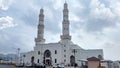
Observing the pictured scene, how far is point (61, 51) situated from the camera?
84.2 m

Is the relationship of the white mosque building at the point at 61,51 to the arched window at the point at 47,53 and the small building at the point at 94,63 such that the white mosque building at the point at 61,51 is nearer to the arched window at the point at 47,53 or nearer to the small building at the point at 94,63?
the arched window at the point at 47,53

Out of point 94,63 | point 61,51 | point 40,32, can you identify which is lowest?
point 94,63

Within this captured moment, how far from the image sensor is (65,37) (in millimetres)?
87062

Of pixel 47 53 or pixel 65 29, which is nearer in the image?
pixel 65 29

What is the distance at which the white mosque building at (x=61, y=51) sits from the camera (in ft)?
276

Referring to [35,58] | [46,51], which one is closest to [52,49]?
[46,51]

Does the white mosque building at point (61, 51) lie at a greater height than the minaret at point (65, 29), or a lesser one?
lesser

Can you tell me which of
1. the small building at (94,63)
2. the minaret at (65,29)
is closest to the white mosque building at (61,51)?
the minaret at (65,29)

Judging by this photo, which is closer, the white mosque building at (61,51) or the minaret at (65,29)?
the white mosque building at (61,51)

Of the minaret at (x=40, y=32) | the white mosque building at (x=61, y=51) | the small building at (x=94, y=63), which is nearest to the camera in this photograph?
the small building at (x=94, y=63)

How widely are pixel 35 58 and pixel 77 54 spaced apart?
57.6 feet

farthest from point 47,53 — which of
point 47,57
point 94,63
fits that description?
point 94,63

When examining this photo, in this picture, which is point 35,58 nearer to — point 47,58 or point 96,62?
point 47,58

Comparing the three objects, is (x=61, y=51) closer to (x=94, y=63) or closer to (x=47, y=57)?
(x=47, y=57)
